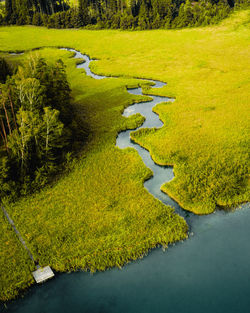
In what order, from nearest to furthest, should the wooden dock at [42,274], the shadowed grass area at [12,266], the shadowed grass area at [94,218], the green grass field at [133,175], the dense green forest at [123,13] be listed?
the shadowed grass area at [12,266] < the wooden dock at [42,274] < the shadowed grass area at [94,218] < the green grass field at [133,175] < the dense green forest at [123,13]

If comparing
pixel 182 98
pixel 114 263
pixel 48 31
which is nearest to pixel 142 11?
pixel 48 31

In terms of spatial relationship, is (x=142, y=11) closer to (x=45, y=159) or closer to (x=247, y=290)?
(x=45, y=159)

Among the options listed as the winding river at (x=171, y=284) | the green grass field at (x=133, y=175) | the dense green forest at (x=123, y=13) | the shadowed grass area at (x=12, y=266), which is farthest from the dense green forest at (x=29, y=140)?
the dense green forest at (x=123, y=13)

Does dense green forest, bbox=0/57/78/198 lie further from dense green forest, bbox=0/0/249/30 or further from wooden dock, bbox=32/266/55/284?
dense green forest, bbox=0/0/249/30

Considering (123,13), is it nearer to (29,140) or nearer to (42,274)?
(29,140)

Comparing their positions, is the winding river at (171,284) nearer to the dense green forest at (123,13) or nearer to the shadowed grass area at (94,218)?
the shadowed grass area at (94,218)

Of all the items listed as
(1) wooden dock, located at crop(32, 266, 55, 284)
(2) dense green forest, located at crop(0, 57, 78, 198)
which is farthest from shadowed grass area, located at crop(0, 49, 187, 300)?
(2) dense green forest, located at crop(0, 57, 78, 198)
